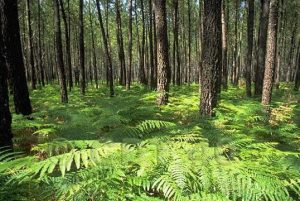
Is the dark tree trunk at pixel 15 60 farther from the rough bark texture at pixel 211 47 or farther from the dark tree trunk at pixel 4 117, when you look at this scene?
the rough bark texture at pixel 211 47

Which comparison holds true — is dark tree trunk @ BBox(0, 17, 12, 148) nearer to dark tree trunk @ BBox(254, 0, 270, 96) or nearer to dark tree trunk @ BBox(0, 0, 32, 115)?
dark tree trunk @ BBox(0, 0, 32, 115)

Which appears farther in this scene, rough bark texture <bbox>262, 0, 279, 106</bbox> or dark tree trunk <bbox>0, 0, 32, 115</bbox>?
rough bark texture <bbox>262, 0, 279, 106</bbox>

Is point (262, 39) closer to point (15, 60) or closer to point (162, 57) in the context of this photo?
point (162, 57)

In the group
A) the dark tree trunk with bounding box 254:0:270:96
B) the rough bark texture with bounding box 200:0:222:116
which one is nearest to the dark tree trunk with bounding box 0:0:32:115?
the rough bark texture with bounding box 200:0:222:116

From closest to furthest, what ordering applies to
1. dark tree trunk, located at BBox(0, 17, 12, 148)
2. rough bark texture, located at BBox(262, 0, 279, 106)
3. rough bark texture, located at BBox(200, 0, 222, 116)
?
dark tree trunk, located at BBox(0, 17, 12, 148), rough bark texture, located at BBox(200, 0, 222, 116), rough bark texture, located at BBox(262, 0, 279, 106)

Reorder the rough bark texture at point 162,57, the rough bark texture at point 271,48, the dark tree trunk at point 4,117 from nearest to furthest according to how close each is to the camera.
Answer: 1. the dark tree trunk at point 4,117
2. the rough bark texture at point 271,48
3. the rough bark texture at point 162,57

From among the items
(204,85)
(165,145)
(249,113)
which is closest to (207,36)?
(204,85)

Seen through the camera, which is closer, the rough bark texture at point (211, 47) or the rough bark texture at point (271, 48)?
the rough bark texture at point (211, 47)

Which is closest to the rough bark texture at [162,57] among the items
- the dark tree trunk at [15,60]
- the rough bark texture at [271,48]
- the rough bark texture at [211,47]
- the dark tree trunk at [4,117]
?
the rough bark texture at [271,48]

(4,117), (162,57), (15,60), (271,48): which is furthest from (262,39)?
(4,117)

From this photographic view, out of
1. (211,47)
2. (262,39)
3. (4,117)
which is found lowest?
(4,117)

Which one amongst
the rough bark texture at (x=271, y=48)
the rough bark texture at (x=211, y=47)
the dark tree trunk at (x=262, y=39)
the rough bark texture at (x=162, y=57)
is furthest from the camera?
the dark tree trunk at (x=262, y=39)

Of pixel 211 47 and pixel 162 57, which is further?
pixel 162 57

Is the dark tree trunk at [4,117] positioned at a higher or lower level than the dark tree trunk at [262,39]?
lower
